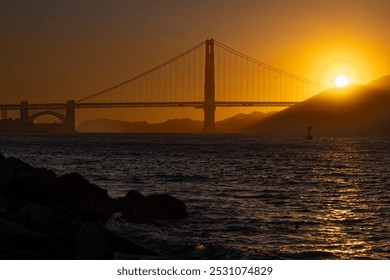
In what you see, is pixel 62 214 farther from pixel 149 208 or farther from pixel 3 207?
pixel 149 208

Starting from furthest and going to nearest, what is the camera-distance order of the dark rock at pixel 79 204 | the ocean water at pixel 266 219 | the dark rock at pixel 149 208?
the dark rock at pixel 149 208
the dark rock at pixel 79 204
the ocean water at pixel 266 219

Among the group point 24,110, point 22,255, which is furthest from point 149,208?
point 24,110

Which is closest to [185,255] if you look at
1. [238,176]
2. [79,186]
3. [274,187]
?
[79,186]

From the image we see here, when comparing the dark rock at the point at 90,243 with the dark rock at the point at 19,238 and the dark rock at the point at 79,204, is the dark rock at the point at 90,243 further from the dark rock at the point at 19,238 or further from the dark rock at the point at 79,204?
the dark rock at the point at 79,204

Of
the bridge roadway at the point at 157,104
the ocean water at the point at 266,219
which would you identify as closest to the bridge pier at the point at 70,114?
the bridge roadway at the point at 157,104

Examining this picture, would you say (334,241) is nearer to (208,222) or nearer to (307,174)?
(208,222)

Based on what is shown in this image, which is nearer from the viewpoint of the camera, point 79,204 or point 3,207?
point 3,207

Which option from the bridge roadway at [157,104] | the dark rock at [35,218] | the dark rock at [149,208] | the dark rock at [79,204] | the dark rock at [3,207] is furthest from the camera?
the bridge roadway at [157,104]
